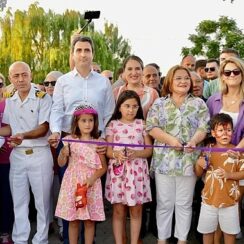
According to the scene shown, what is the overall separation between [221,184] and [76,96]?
1811mm

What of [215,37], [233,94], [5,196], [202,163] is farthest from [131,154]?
[215,37]

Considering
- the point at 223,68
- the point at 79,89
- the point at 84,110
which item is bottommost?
the point at 84,110

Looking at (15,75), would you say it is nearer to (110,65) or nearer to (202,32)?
(202,32)

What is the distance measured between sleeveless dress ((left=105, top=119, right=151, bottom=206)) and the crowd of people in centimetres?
1

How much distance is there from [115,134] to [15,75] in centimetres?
127

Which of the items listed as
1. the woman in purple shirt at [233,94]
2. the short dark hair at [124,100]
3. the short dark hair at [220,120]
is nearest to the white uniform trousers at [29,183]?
the short dark hair at [124,100]

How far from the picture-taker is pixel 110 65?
38094 millimetres

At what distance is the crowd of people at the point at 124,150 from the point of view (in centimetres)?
455

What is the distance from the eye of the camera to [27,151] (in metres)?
4.96

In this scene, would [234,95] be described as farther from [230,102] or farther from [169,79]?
[169,79]

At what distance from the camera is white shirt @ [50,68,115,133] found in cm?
498

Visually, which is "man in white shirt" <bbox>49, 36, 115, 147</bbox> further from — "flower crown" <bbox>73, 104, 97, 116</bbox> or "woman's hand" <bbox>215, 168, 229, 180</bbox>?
"woman's hand" <bbox>215, 168, 229, 180</bbox>

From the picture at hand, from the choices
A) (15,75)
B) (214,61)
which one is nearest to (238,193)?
(15,75)

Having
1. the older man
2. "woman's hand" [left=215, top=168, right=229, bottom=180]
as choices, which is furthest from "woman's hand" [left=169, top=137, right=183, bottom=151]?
the older man
